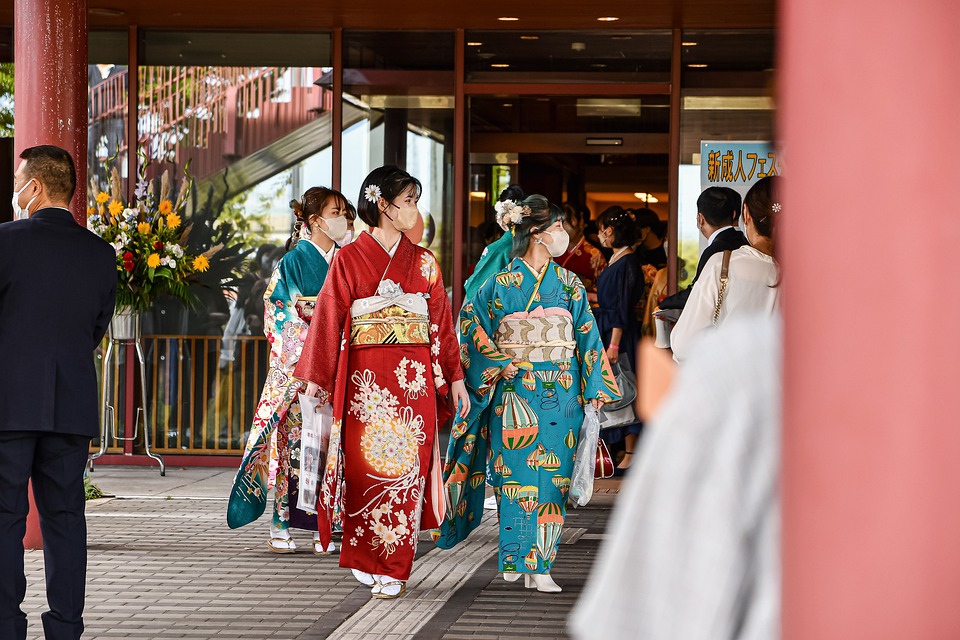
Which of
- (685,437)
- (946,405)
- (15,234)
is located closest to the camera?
(946,405)

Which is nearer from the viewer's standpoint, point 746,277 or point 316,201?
point 746,277

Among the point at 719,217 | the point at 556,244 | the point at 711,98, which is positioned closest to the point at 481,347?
the point at 556,244

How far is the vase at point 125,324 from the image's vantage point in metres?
8.27

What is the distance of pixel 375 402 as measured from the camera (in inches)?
209

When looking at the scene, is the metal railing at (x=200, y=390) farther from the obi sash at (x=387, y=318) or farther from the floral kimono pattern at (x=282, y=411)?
the obi sash at (x=387, y=318)

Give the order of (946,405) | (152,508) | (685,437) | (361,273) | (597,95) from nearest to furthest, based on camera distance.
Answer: (946,405) → (685,437) → (361,273) → (152,508) → (597,95)

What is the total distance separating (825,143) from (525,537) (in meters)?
4.50

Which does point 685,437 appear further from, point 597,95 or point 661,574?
point 597,95

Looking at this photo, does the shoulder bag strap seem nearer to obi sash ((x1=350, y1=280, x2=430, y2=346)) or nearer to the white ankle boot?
obi sash ((x1=350, y1=280, x2=430, y2=346))

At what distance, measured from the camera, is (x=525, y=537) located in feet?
17.9

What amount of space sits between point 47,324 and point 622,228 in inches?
189

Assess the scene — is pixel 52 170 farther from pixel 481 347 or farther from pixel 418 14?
pixel 418 14

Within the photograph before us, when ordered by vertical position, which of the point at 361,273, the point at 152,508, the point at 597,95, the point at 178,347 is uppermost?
the point at 597,95

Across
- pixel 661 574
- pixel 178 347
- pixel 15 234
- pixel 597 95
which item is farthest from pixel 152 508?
pixel 661 574
